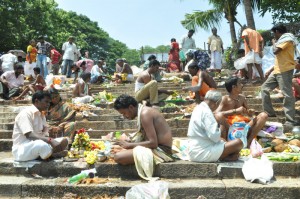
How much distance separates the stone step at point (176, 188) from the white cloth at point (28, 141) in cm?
34

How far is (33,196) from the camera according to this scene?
5.08 m

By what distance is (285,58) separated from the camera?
7254 mm

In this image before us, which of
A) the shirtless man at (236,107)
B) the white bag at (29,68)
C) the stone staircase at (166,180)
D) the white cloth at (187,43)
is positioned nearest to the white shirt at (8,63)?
the white bag at (29,68)

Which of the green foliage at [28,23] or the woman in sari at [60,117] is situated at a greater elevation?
the green foliage at [28,23]

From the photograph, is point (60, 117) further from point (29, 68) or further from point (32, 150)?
point (29, 68)

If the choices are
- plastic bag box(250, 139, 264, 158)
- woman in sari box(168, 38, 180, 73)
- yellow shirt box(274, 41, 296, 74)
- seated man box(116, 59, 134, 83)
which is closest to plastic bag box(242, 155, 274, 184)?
plastic bag box(250, 139, 264, 158)

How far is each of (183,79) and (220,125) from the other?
7.23 m

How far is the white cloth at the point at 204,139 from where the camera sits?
5.04 metres

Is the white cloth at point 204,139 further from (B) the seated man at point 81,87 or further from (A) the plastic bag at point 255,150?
(B) the seated man at point 81,87

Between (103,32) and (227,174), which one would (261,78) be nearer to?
(227,174)

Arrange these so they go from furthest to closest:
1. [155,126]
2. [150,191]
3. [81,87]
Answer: [81,87], [155,126], [150,191]

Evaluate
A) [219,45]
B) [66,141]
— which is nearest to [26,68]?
[219,45]

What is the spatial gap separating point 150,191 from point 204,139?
1.15m

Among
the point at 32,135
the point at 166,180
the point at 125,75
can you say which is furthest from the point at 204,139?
the point at 125,75
